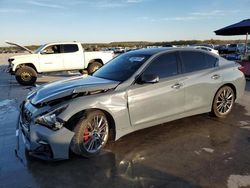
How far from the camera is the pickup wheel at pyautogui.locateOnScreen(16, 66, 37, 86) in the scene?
1395cm

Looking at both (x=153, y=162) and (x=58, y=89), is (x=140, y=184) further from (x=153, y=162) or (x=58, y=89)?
(x=58, y=89)

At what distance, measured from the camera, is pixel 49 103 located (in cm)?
457

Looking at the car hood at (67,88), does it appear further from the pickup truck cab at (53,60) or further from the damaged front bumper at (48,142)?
the pickup truck cab at (53,60)

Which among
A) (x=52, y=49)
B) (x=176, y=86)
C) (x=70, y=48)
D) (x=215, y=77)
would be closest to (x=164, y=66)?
(x=176, y=86)

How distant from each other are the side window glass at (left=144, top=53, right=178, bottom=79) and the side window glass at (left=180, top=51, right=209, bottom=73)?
0.23 metres

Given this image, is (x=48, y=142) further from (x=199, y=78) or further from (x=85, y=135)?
(x=199, y=78)

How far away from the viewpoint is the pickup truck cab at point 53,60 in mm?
14156

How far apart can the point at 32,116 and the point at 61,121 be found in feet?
1.60

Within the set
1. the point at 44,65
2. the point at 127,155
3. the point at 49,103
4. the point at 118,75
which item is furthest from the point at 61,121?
the point at 44,65

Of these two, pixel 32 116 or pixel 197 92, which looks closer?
pixel 32 116

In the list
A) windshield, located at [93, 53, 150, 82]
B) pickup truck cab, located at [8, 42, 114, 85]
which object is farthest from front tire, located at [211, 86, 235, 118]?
pickup truck cab, located at [8, 42, 114, 85]

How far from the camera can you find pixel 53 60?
585 inches

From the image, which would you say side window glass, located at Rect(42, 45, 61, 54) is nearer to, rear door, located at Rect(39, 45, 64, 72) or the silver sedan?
rear door, located at Rect(39, 45, 64, 72)

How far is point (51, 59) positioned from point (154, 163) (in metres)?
11.4
